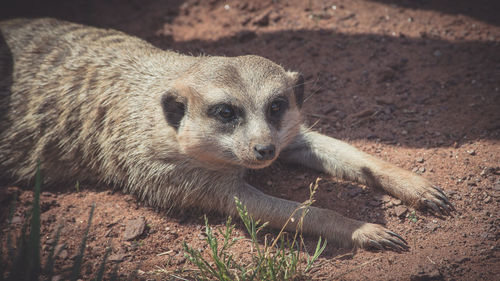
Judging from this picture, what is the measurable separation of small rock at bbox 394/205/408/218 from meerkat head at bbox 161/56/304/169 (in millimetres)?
1068

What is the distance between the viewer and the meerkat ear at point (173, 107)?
305 cm

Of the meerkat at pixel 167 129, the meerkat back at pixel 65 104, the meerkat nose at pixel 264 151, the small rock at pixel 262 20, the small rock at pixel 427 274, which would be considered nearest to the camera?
the small rock at pixel 427 274

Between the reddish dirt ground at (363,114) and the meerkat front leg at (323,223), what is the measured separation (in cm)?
8

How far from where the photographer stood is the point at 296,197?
3414mm

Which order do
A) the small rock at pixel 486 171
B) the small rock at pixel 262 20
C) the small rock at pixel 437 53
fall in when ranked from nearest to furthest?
1. the small rock at pixel 486 171
2. the small rock at pixel 437 53
3. the small rock at pixel 262 20

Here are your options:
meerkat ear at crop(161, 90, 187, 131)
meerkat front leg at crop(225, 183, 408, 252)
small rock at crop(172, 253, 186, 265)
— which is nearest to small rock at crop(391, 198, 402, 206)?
meerkat front leg at crop(225, 183, 408, 252)

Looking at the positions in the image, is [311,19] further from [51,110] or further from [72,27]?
[51,110]

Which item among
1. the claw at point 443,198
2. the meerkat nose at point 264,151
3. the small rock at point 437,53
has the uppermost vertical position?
the small rock at point 437,53

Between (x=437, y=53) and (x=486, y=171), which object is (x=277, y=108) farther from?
(x=437, y=53)

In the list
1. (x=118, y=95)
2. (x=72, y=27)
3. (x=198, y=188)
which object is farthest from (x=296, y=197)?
(x=72, y=27)

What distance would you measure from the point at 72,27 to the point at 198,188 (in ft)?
7.94

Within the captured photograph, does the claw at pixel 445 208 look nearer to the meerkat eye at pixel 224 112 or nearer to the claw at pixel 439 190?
the claw at pixel 439 190

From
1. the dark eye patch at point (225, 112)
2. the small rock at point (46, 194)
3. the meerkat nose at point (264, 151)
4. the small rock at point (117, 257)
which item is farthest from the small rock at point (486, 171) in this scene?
the small rock at point (46, 194)

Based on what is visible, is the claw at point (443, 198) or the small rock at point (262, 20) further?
the small rock at point (262, 20)
